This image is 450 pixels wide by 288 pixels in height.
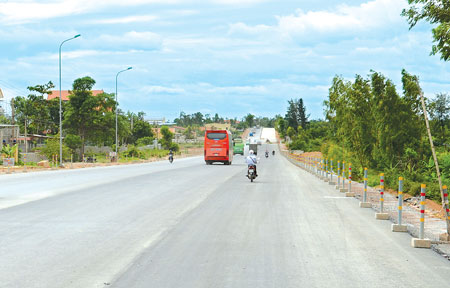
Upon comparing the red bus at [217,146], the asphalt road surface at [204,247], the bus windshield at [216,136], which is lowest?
the asphalt road surface at [204,247]

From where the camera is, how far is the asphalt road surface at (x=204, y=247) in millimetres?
6598

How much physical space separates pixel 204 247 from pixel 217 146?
4376 centimetres

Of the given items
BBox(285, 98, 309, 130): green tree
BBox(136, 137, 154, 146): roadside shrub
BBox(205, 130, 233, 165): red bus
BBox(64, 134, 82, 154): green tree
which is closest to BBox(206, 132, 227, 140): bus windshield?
BBox(205, 130, 233, 165): red bus

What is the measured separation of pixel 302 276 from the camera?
674 cm

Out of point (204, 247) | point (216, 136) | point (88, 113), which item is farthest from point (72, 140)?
point (204, 247)

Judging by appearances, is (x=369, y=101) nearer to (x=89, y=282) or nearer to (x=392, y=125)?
(x=392, y=125)

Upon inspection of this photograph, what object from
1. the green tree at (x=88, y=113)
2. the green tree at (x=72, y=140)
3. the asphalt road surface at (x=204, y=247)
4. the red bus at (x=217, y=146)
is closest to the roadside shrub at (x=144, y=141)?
the green tree at (x=88, y=113)

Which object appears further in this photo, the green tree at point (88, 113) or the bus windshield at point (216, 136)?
the green tree at point (88, 113)

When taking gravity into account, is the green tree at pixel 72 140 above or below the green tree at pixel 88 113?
below

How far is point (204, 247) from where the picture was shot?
8.70m

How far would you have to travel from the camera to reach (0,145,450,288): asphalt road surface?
21.6 feet

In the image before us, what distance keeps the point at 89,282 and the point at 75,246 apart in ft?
8.29

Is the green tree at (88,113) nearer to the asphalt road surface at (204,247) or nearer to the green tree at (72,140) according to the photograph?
the green tree at (72,140)

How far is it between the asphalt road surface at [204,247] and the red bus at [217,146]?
3631 centimetres
